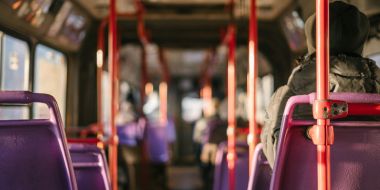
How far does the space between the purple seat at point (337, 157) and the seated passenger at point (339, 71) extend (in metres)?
0.22

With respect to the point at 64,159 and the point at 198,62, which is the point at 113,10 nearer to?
the point at 64,159

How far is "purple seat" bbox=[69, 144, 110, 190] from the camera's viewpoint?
2.75 metres

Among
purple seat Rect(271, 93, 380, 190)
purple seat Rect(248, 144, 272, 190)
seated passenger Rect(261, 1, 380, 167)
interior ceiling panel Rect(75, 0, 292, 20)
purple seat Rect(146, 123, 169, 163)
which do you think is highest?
interior ceiling panel Rect(75, 0, 292, 20)

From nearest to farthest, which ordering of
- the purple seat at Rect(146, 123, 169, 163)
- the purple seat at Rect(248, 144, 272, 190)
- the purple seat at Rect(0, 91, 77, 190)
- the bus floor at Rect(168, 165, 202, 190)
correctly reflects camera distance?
the purple seat at Rect(0, 91, 77, 190)
the purple seat at Rect(248, 144, 272, 190)
the purple seat at Rect(146, 123, 169, 163)
the bus floor at Rect(168, 165, 202, 190)

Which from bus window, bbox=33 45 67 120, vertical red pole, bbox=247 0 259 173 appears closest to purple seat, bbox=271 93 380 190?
vertical red pole, bbox=247 0 259 173

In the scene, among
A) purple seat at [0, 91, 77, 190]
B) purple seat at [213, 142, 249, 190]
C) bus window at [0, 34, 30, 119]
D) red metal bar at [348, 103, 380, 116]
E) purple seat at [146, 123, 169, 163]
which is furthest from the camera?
purple seat at [146, 123, 169, 163]

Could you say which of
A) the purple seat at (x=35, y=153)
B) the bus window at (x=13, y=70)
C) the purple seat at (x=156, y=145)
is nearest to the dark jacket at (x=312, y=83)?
the purple seat at (x=35, y=153)

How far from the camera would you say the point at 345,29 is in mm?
2148

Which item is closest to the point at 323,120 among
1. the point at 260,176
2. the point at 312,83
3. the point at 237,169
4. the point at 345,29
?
the point at 312,83

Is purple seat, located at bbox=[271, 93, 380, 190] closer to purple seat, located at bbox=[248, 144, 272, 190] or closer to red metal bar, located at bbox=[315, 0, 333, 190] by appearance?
red metal bar, located at bbox=[315, 0, 333, 190]

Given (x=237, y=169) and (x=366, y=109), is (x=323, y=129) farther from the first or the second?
(x=237, y=169)

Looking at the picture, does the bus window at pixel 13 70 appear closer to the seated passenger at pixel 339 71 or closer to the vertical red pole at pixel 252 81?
the vertical red pole at pixel 252 81

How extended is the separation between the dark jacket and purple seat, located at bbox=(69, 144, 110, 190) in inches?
39.0

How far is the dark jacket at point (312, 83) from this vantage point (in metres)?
2.04
